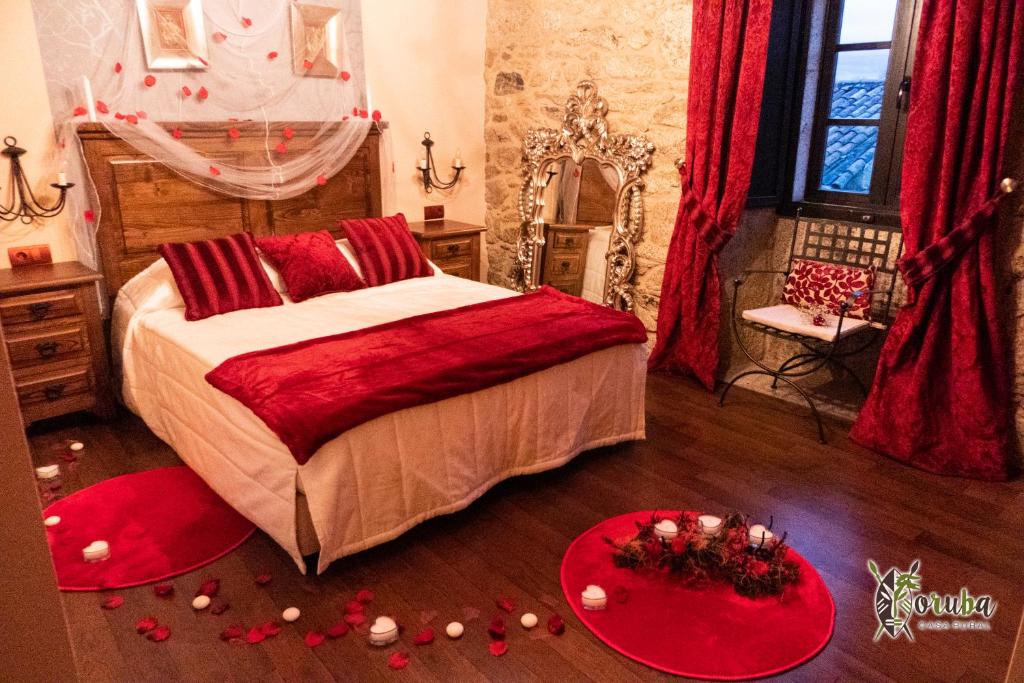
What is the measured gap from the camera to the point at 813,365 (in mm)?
3725

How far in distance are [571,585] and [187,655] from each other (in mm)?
1038

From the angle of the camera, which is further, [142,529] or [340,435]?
[142,529]

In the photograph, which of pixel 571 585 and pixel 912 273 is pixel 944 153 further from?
pixel 571 585

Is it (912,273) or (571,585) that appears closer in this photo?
(571,585)

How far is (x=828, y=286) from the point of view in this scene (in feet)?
10.9

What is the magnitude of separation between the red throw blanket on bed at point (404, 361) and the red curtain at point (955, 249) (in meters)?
1.12

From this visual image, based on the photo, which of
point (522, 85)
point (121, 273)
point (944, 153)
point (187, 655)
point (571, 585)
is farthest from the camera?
point (522, 85)

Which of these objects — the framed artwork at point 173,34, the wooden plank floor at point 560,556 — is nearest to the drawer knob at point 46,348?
the wooden plank floor at point 560,556

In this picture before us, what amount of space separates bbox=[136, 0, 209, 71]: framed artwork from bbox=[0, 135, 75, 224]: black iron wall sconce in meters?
0.64

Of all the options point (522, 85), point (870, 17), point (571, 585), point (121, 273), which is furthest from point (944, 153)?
point (121, 273)

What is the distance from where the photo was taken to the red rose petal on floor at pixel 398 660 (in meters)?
1.75

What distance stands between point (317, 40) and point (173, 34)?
700 mm

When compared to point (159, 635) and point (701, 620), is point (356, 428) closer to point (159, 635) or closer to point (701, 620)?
point (159, 635)

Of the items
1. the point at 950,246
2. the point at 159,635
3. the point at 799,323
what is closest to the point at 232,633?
the point at 159,635
